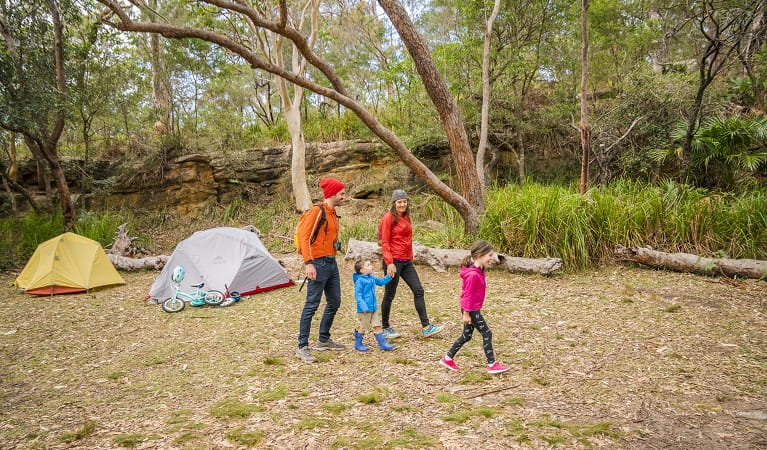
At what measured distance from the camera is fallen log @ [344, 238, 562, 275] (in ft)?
23.7

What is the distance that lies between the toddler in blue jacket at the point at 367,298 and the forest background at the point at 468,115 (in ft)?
13.1

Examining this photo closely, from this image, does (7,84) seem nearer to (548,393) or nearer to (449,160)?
(449,160)

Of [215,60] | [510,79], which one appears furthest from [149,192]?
[510,79]

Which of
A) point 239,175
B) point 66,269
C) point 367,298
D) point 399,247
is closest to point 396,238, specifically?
point 399,247

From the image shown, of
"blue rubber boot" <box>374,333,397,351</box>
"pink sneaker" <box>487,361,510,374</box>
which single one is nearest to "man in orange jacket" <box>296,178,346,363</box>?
"blue rubber boot" <box>374,333,397,351</box>

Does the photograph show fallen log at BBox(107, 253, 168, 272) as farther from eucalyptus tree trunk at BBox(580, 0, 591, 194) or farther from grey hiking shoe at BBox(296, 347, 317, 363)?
eucalyptus tree trunk at BBox(580, 0, 591, 194)

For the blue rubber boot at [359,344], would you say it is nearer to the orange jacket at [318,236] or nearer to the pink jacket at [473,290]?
the orange jacket at [318,236]

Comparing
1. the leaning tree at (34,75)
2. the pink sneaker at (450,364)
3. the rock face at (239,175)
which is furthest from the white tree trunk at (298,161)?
the pink sneaker at (450,364)

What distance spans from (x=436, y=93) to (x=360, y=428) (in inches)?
271

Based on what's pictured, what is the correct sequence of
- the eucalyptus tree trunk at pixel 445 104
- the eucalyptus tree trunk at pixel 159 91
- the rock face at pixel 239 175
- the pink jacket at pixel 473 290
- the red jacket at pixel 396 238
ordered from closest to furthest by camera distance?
the pink jacket at pixel 473 290 → the red jacket at pixel 396 238 → the eucalyptus tree trunk at pixel 445 104 → the rock face at pixel 239 175 → the eucalyptus tree trunk at pixel 159 91

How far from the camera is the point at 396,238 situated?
470 cm

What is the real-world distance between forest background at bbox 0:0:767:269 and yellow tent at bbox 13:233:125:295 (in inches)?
124

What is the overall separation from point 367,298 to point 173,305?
12.5ft

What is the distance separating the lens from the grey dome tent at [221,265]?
724cm
